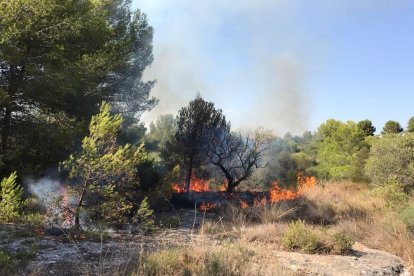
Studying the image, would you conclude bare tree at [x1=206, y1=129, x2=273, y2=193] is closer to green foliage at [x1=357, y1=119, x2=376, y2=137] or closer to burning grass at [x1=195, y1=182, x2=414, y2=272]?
burning grass at [x1=195, y1=182, x2=414, y2=272]

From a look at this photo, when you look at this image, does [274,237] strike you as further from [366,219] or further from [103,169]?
[366,219]

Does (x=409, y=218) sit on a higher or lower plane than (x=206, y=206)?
higher

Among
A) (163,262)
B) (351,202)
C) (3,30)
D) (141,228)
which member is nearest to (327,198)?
(351,202)

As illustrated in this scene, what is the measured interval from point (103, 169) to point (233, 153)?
42.5ft

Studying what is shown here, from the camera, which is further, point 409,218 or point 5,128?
point 5,128

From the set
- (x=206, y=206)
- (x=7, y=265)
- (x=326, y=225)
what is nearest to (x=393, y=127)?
(x=206, y=206)

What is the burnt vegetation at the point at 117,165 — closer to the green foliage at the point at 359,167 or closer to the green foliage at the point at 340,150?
the green foliage at the point at 359,167

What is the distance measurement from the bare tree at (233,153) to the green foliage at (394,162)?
6077 mm

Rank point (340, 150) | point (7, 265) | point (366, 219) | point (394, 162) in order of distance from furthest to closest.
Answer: point (340, 150)
point (394, 162)
point (366, 219)
point (7, 265)

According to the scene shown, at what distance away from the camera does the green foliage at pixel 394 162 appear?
1748 centimetres

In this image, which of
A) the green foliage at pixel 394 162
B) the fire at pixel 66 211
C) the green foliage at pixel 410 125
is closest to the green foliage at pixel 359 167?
the green foliage at pixel 394 162

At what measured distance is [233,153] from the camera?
20500mm

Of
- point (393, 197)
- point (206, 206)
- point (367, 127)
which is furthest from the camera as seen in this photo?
point (367, 127)

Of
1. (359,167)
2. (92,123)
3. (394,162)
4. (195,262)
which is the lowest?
(195,262)
